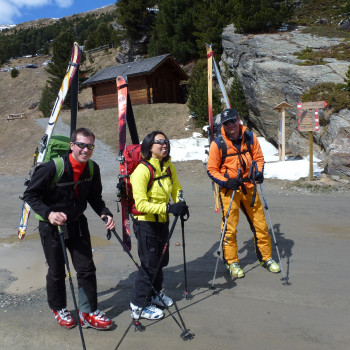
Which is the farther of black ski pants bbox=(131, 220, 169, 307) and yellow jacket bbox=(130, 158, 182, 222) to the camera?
black ski pants bbox=(131, 220, 169, 307)

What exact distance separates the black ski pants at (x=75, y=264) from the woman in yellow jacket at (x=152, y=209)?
0.51 meters

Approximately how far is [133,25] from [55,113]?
3853 centimetres

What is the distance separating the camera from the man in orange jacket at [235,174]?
4.57 m

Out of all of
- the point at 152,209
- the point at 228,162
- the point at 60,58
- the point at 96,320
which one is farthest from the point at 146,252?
the point at 60,58

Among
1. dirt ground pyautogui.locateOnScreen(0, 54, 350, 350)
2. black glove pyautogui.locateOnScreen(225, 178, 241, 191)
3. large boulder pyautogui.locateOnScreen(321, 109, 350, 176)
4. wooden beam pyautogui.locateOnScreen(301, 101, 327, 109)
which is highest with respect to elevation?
wooden beam pyautogui.locateOnScreen(301, 101, 327, 109)

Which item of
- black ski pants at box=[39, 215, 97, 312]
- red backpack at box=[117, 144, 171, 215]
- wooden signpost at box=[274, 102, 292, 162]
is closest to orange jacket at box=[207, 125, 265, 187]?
red backpack at box=[117, 144, 171, 215]

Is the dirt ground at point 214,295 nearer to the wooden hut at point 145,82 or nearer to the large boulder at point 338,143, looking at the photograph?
the large boulder at point 338,143

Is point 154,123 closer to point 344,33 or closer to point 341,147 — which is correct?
point 344,33

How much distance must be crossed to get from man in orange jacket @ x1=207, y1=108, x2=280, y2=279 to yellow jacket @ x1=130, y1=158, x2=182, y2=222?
96cm

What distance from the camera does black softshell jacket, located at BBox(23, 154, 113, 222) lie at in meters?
3.27

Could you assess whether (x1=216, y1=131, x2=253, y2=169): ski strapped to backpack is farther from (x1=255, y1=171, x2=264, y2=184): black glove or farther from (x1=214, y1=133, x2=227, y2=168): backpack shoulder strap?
(x1=255, y1=171, x2=264, y2=184): black glove

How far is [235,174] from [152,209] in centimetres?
163

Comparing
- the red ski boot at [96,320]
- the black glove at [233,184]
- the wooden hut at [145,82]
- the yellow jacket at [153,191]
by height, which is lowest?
the red ski boot at [96,320]

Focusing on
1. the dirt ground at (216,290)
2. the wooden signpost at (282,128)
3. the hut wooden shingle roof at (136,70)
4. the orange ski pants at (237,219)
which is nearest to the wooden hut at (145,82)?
the hut wooden shingle roof at (136,70)
